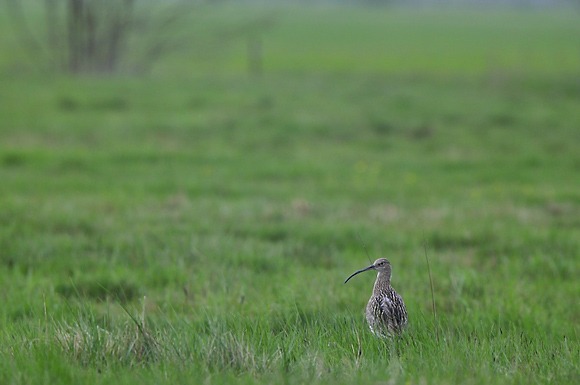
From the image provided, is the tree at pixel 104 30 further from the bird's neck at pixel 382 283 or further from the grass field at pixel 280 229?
the bird's neck at pixel 382 283

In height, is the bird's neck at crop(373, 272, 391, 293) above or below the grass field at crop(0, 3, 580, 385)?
above

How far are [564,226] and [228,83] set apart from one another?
16.5 meters

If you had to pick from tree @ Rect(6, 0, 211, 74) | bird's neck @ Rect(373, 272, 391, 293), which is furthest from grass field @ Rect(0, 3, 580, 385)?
tree @ Rect(6, 0, 211, 74)

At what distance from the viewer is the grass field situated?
421 cm

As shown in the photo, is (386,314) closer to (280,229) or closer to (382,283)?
(382,283)

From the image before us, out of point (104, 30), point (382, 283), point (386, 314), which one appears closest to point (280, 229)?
point (382, 283)

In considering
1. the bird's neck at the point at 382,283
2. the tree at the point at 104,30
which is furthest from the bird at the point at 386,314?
the tree at the point at 104,30

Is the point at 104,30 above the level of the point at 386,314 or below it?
above

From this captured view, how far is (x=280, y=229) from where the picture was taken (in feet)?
29.8

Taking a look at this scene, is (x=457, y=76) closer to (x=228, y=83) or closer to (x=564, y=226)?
(x=228, y=83)

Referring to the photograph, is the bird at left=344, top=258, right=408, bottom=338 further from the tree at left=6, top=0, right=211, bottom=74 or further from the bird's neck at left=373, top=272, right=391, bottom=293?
the tree at left=6, top=0, right=211, bottom=74

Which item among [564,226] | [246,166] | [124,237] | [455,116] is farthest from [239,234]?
[455,116]

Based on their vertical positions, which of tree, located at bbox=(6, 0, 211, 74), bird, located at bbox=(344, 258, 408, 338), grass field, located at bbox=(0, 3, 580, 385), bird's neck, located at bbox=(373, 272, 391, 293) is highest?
tree, located at bbox=(6, 0, 211, 74)

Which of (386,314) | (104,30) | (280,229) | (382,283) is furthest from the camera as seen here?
(104,30)
